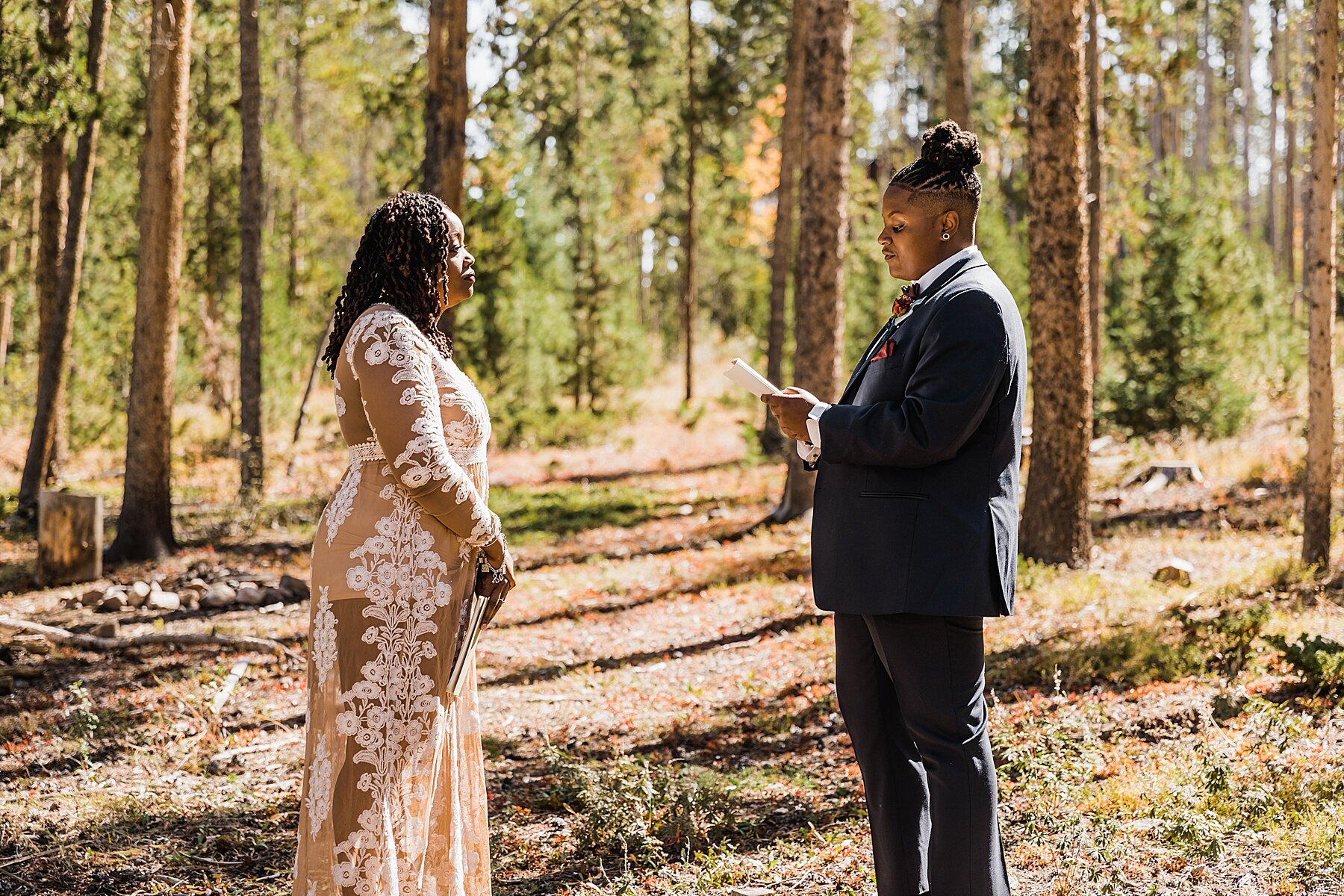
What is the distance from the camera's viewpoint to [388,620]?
3.15 meters

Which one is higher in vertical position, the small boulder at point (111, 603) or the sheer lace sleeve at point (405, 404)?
the sheer lace sleeve at point (405, 404)

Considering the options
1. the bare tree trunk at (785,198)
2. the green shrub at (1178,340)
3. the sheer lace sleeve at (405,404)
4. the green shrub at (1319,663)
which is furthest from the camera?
the bare tree trunk at (785,198)

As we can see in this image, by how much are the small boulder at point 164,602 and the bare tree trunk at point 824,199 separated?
5454mm

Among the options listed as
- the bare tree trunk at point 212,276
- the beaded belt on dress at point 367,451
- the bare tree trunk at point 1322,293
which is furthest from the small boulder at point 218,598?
the bare tree trunk at point 212,276

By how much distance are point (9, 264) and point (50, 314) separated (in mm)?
12311

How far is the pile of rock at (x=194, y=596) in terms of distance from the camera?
337 inches

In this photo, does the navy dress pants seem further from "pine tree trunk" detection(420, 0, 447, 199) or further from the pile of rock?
"pine tree trunk" detection(420, 0, 447, 199)

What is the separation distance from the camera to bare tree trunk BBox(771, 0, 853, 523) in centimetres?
1016

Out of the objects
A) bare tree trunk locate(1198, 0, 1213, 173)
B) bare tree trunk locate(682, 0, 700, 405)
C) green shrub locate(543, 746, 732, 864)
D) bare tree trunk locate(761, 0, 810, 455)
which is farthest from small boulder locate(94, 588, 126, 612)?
bare tree trunk locate(1198, 0, 1213, 173)

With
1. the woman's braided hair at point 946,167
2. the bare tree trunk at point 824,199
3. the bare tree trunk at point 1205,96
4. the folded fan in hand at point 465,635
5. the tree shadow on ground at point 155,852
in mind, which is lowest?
the tree shadow on ground at point 155,852

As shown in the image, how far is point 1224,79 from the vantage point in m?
46.1

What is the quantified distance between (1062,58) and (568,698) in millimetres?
6000

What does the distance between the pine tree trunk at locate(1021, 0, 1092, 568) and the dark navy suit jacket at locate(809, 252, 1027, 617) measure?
18.1 ft

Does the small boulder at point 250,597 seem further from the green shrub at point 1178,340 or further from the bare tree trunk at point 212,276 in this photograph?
the green shrub at point 1178,340
